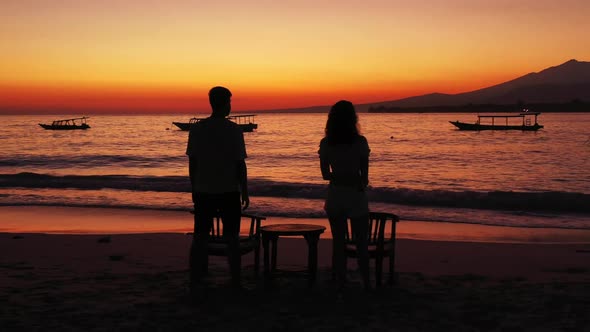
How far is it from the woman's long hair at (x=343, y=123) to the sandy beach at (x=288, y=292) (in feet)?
4.59

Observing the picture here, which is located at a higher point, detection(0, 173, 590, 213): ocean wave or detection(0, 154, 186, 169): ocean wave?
detection(0, 173, 590, 213): ocean wave

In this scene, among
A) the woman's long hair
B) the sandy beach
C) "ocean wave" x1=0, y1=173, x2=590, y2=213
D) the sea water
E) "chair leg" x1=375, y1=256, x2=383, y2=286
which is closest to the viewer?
the sandy beach

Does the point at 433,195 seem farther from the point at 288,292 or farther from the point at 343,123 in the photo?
the point at 343,123

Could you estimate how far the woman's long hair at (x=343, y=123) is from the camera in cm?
512

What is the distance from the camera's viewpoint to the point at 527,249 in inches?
358

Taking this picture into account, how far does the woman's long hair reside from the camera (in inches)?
202

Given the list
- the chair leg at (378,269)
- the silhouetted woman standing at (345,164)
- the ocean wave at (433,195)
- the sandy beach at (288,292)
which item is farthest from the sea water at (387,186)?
the silhouetted woman standing at (345,164)

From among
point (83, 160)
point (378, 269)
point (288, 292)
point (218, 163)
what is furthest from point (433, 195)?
point (83, 160)

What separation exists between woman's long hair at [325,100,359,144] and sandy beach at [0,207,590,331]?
1.40 m

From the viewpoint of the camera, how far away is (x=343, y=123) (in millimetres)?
5137

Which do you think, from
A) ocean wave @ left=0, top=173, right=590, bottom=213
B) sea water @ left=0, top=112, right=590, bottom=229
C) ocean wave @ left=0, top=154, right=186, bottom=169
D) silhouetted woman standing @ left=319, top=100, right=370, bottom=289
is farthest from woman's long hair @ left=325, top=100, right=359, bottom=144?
ocean wave @ left=0, top=154, right=186, bottom=169

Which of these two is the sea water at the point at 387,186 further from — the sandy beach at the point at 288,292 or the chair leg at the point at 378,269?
the chair leg at the point at 378,269

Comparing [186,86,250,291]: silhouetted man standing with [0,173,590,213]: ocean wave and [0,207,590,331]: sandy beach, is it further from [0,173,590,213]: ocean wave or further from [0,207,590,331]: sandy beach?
[0,173,590,213]: ocean wave

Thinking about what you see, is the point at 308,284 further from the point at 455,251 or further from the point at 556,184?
the point at 556,184
